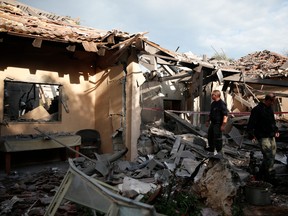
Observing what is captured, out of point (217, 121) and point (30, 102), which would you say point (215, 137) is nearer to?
point (217, 121)

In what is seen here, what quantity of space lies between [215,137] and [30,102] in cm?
883

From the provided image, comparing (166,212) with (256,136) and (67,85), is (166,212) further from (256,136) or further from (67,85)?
(67,85)

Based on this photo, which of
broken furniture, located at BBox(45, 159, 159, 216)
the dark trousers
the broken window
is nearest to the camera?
broken furniture, located at BBox(45, 159, 159, 216)

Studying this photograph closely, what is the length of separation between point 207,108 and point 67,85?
606cm

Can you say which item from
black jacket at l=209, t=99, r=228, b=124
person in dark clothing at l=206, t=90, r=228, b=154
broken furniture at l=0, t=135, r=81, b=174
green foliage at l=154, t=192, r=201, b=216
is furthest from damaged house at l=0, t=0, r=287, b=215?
black jacket at l=209, t=99, r=228, b=124

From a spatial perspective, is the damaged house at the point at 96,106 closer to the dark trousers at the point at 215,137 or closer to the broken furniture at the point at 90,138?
the broken furniture at the point at 90,138

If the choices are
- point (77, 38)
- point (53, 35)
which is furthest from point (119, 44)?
point (53, 35)

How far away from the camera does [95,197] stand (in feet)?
9.23

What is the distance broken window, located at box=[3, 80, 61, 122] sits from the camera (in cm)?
850

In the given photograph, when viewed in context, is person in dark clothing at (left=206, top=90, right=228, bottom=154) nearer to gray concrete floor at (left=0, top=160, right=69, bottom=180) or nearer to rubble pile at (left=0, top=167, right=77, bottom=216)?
rubble pile at (left=0, top=167, right=77, bottom=216)

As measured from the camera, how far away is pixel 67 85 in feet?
29.5

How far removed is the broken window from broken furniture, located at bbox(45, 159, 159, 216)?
5.78 m

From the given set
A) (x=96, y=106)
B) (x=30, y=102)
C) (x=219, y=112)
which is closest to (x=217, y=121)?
(x=219, y=112)

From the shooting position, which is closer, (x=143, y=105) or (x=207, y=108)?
(x=207, y=108)
